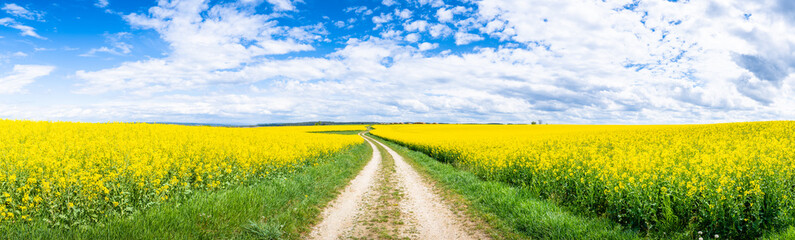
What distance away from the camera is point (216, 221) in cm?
617

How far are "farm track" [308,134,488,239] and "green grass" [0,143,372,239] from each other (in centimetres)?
62

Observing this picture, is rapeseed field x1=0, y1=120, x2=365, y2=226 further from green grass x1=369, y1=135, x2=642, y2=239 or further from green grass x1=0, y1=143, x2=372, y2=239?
green grass x1=369, y1=135, x2=642, y2=239

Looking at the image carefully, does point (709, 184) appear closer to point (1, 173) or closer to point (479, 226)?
point (479, 226)

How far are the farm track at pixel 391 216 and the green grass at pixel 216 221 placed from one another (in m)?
0.62

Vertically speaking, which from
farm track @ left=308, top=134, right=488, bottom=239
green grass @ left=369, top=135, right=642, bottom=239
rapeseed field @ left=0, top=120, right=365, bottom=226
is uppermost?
rapeseed field @ left=0, top=120, right=365, bottom=226

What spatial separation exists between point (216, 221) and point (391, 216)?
12.3ft

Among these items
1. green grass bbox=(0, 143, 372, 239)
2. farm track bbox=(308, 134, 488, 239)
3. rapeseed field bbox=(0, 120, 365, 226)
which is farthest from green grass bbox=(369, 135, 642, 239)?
rapeseed field bbox=(0, 120, 365, 226)

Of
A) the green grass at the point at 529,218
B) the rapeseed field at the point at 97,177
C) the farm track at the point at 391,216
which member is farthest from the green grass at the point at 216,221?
the green grass at the point at 529,218

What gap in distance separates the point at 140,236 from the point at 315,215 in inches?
139

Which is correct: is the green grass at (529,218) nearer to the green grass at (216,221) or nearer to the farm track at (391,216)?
the farm track at (391,216)

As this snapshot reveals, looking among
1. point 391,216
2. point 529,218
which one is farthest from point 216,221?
point 529,218

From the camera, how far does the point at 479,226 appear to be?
282 inches

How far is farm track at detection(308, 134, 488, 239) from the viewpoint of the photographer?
6777 millimetres

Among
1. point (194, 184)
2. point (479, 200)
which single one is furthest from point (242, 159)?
point (479, 200)
